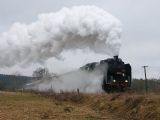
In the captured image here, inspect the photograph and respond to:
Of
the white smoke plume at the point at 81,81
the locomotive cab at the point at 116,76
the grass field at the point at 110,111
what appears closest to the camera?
the grass field at the point at 110,111

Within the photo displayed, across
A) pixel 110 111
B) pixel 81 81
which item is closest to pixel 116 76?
pixel 81 81

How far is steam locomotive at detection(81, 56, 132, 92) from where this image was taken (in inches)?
1788

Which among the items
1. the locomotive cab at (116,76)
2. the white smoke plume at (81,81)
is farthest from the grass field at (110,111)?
the white smoke plume at (81,81)

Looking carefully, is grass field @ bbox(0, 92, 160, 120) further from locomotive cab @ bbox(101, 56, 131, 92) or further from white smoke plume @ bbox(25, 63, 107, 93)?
white smoke plume @ bbox(25, 63, 107, 93)

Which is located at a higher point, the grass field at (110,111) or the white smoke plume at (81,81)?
the white smoke plume at (81,81)

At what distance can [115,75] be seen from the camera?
4572 centimetres

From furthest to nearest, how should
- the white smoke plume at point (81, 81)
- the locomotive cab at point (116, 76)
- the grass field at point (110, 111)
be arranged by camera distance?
the white smoke plume at point (81, 81) → the locomotive cab at point (116, 76) → the grass field at point (110, 111)

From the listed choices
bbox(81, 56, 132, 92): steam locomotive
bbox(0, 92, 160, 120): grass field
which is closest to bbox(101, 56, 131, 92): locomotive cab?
bbox(81, 56, 132, 92): steam locomotive

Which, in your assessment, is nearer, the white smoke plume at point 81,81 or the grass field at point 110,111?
the grass field at point 110,111

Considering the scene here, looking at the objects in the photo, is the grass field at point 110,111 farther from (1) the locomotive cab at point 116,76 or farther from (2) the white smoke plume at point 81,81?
(2) the white smoke plume at point 81,81

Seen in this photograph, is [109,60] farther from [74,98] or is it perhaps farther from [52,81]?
[52,81]

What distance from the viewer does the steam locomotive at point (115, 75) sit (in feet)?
149

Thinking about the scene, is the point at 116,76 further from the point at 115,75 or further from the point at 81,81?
the point at 81,81

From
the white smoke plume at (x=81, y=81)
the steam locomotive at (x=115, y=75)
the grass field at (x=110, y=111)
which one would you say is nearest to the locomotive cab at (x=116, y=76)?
the steam locomotive at (x=115, y=75)
